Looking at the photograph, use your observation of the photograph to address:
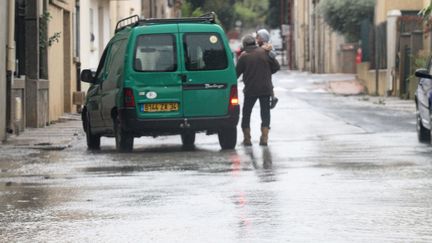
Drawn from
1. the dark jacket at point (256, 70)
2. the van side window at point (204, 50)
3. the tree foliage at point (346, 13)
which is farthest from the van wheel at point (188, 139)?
the tree foliage at point (346, 13)

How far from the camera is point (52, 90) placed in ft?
93.0

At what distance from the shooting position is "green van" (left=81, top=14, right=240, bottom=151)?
18.5m

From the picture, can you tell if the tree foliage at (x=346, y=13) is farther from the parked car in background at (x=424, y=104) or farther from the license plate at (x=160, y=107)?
the license plate at (x=160, y=107)

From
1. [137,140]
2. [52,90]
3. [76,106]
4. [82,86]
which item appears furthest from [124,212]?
[82,86]

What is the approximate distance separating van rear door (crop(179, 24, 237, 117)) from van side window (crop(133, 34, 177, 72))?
0.18 m

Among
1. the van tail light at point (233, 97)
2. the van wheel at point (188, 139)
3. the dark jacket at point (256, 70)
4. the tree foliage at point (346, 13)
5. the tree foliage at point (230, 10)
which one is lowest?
the van wheel at point (188, 139)

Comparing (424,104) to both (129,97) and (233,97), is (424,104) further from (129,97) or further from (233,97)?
(129,97)

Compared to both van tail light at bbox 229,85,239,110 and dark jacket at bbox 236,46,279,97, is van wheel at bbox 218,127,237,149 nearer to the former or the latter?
van tail light at bbox 229,85,239,110

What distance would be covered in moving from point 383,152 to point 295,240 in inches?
345

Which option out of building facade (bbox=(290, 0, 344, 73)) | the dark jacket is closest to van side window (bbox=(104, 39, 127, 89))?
the dark jacket

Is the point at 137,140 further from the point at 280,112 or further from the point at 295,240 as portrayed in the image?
the point at 295,240

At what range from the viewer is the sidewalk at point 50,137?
20266 mm

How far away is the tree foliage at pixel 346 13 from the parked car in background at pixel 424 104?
32.4 m

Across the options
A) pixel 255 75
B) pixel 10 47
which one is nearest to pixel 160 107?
pixel 255 75
